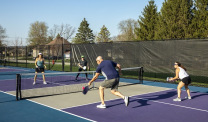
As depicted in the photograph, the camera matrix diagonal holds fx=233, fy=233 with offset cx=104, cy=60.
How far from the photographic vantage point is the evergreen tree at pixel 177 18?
19.8m

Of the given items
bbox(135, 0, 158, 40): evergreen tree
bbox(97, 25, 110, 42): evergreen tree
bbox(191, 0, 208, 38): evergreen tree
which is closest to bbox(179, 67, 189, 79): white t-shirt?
bbox(191, 0, 208, 38): evergreen tree

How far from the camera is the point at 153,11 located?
26.9 metres

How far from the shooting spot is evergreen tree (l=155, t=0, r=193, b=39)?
19.8 metres

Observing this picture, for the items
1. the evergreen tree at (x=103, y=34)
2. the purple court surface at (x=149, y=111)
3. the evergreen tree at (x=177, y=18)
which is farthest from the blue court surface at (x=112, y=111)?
the evergreen tree at (x=103, y=34)

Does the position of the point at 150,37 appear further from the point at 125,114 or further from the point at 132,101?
the point at 125,114

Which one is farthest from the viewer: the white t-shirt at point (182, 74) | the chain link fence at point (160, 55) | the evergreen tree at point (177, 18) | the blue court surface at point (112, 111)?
the evergreen tree at point (177, 18)

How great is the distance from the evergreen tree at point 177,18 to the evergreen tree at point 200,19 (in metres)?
0.51

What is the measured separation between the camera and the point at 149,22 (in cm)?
2706

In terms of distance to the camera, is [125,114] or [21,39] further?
[21,39]

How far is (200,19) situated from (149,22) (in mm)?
8172

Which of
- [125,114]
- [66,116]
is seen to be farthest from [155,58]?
[66,116]

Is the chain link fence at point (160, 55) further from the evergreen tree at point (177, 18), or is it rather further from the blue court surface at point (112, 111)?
the evergreen tree at point (177, 18)

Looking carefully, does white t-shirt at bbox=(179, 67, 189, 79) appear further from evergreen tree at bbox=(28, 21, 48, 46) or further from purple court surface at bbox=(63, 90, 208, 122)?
evergreen tree at bbox=(28, 21, 48, 46)

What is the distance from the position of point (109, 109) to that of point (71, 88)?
444 centimetres
